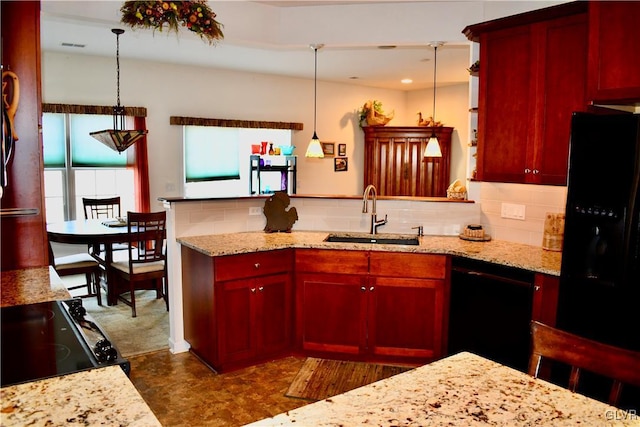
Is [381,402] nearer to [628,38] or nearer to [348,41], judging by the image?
[628,38]

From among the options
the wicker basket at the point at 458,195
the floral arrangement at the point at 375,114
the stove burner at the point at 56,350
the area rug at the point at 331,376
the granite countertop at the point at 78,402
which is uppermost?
the floral arrangement at the point at 375,114

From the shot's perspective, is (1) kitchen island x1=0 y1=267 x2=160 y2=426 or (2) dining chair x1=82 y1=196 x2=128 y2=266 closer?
(1) kitchen island x1=0 y1=267 x2=160 y2=426

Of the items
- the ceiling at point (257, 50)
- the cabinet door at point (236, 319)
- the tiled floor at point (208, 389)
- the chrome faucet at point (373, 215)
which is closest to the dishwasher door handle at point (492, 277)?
the chrome faucet at point (373, 215)

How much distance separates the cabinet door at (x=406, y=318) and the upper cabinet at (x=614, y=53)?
5.10 ft

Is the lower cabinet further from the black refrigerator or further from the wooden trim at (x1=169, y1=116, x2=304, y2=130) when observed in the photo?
the wooden trim at (x1=169, y1=116, x2=304, y2=130)

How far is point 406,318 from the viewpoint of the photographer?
3.61 meters

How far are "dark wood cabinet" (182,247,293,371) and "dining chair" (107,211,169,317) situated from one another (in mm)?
1160

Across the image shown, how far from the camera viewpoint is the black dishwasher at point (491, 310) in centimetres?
305

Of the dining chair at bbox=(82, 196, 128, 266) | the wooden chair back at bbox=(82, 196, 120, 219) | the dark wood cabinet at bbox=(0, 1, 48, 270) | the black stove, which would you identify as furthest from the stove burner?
the wooden chair back at bbox=(82, 196, 120, 219)

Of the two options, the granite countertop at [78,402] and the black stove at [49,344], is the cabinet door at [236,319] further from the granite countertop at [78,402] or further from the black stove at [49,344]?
the granite countertop at [78,402]

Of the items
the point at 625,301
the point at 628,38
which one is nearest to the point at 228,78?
the point at 628,38

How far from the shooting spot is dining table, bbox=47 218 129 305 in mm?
4797

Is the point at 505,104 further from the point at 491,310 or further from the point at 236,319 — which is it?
the point at 236,319

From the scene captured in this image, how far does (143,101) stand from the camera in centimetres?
649
